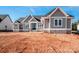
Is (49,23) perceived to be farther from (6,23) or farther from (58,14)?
(6,23)

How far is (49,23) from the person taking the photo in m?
4.84

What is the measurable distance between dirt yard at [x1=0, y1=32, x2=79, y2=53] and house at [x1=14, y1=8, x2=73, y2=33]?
3.9 inches

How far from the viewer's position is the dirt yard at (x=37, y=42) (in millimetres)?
4641

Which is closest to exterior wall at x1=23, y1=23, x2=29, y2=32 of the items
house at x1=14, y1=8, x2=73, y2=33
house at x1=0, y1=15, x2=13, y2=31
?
house at x1=14, y1=8, x2=73, y2=33

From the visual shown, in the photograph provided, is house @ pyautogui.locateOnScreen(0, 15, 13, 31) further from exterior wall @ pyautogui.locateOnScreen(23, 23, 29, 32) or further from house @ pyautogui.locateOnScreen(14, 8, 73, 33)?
exterior wall @ pyautogui.locateOnScreen(23, 23, 29, 32)

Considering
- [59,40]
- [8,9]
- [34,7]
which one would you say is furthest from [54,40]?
[8,9]

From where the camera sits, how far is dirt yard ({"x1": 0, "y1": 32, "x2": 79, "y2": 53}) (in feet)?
15.2

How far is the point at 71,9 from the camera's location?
4.69 m

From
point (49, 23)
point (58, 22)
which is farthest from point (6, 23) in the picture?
point (58, 22)

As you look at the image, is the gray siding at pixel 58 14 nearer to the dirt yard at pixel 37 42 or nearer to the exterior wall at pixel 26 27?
the dirt yard at pixel 37 42

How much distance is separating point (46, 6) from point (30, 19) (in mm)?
409

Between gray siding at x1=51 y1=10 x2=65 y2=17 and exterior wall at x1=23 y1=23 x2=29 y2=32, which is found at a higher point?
gray siding at x1=51 y1=10 x2=65 y2=17

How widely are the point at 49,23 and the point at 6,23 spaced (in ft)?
2.71

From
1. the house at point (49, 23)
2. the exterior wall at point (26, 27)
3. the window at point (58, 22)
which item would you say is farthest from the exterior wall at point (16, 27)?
the window at point (58, 22)
